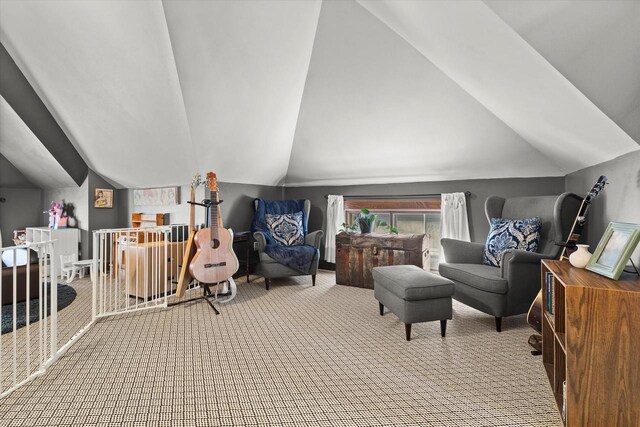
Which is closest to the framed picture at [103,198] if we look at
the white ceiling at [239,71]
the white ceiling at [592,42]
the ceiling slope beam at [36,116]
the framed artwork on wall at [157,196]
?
the ceiling slope beam at [36,116]

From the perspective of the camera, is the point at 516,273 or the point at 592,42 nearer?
the point at 592,42

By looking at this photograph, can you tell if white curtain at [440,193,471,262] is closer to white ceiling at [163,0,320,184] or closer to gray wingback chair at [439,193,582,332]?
gray wingback chair at [439,193,582,332]

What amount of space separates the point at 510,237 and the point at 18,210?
7262 mm

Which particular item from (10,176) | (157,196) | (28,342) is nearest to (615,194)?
(28,342)

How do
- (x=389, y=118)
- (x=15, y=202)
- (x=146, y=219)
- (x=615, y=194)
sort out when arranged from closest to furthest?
(x=615, y=194) < (x=389, y=118) < (x=146, y=219) < (x=15, y=202)

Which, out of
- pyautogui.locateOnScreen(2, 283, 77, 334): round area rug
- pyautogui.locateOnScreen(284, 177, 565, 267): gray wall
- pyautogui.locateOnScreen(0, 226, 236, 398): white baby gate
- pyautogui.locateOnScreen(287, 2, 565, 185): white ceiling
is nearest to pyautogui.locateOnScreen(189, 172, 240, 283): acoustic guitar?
pyautogui.locateOnScreen(0, 226, 236, 398): white baby gate

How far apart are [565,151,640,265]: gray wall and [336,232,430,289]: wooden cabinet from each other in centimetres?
170

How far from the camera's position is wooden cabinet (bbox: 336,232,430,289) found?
425cm

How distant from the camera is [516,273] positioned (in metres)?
2.82

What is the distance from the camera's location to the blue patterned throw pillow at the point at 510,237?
3184mm

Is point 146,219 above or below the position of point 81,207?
below

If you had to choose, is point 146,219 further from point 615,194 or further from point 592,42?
point 615,194

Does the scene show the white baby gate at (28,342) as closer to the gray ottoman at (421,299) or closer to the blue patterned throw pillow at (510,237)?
the gray ottoman at (421,299)

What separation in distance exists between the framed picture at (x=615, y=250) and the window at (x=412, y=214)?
2.97 meters
